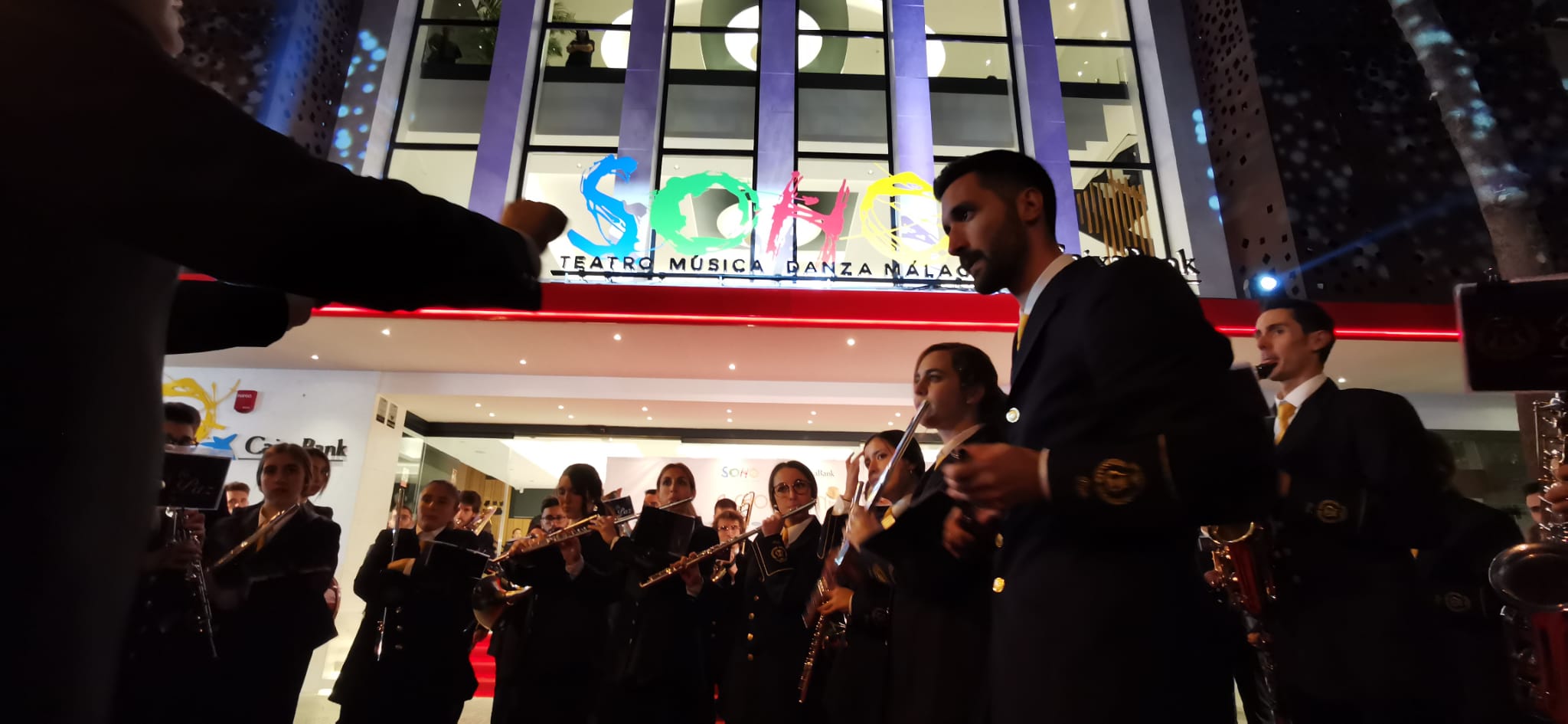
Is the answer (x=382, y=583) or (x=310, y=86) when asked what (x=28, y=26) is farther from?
(x=310, y=86)

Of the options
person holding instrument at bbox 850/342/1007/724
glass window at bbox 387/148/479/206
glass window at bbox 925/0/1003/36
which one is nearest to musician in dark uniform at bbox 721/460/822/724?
person holding instrument at bbox 850/342/1007/724

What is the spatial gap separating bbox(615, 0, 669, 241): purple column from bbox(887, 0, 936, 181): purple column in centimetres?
367

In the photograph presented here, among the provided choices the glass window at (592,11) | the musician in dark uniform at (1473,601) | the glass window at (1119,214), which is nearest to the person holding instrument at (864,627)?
the musician in dark uniform at (1473,601)

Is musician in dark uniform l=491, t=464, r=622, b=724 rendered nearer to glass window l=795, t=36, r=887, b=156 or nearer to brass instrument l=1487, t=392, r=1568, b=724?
brass instrument l=1487, t=392, r=1568, b=724

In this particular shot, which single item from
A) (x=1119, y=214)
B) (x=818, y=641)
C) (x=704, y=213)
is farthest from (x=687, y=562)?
(x=1119, y=214)

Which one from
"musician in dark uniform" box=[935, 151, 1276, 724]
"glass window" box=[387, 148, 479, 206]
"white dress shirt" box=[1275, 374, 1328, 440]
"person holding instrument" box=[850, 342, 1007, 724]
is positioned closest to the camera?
"musician in dark uniform" box=[935, 151, 1276, 724]

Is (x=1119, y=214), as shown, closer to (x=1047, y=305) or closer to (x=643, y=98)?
(x=643, y=98)

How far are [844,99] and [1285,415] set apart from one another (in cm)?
1099

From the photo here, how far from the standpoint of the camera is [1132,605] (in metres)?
1.26

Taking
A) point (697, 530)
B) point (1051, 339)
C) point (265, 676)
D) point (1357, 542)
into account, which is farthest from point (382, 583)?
point (1357, 542)

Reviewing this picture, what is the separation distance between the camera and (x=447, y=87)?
493 inches

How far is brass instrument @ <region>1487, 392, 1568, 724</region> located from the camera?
2289 mm

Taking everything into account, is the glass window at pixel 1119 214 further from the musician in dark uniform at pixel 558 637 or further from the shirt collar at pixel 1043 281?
the shirt collar at pixel 1043 281

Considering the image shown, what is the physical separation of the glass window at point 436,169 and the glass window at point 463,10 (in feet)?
8.49
